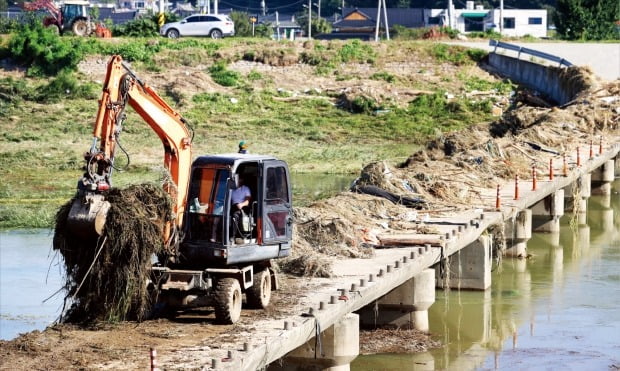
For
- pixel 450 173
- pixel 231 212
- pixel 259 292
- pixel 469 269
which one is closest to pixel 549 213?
pixel 450 173

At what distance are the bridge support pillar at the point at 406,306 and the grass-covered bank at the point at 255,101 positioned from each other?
573 inches

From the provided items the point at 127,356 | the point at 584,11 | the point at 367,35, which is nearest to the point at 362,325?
the point at 127,356

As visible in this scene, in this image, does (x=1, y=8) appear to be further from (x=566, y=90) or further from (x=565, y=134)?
(x=565, y=134)

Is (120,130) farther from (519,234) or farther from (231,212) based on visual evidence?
(519,234)

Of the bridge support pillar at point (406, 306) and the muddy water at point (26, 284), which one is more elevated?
the bridge support pillar at point (406, 306)

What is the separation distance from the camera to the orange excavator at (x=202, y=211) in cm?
1562

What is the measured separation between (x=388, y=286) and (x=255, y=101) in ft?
103

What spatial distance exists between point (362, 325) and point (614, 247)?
11.7 m

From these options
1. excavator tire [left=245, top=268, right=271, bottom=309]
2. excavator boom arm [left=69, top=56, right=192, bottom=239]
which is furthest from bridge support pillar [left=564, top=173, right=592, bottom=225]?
excavator boom arm [left=69, top=56, right=192, bottom=239]

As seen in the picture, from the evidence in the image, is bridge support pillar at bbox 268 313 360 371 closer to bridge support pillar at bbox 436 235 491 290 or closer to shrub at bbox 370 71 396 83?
bridge support pillar at bbox 436 235 491 290

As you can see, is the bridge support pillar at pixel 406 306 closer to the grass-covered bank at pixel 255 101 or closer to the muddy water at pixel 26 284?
the muddy water at pixel 26 284

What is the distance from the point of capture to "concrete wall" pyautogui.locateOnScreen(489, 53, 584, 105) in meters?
48.5

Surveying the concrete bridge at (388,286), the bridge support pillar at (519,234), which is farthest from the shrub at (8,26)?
the bridge support pillar at (519,234)

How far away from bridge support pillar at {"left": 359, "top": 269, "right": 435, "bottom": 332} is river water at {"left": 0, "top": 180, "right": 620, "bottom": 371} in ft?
2.27
